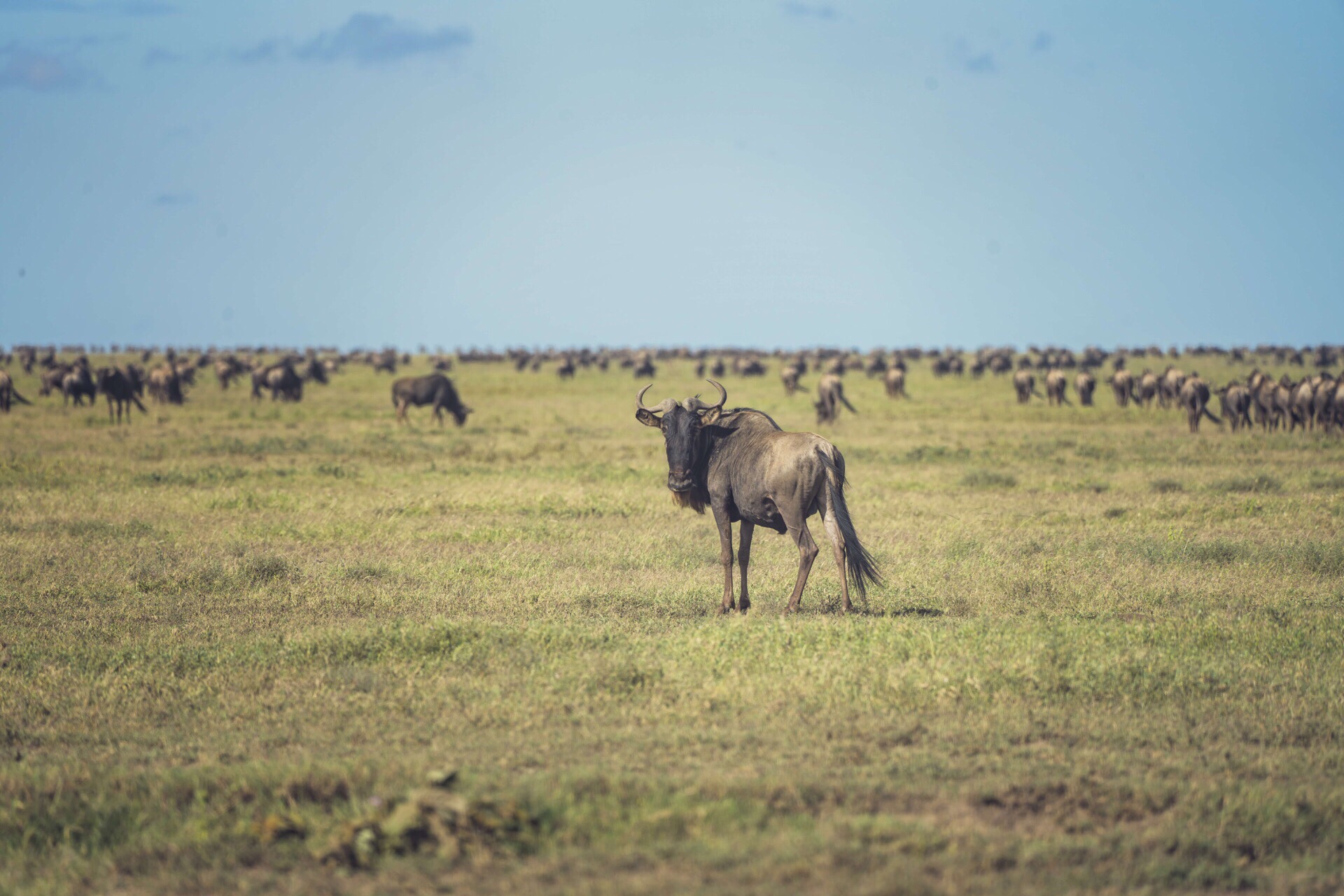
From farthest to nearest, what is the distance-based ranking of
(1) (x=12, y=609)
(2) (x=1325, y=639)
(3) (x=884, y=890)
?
(1) (x=12, y=609), (2) (x=1325, y=639), (3) (x=884, y=890)

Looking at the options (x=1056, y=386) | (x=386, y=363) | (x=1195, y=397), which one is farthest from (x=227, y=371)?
(x=1195, y=397)

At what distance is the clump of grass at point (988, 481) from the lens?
19938 millimetres

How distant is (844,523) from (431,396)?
90.5ft

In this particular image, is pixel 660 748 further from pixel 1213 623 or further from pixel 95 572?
pixel 95 572

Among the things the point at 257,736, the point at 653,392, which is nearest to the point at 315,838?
the point at 257,736

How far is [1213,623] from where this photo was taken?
30.6ft

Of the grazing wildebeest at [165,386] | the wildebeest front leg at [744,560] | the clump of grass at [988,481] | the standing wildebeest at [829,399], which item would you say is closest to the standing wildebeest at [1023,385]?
the standing wildebeest at [829,399]

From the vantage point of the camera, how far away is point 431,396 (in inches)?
1409

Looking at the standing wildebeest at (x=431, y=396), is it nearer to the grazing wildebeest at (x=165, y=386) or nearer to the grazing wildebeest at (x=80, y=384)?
the grazing wildebeest at (x=80, y=384)

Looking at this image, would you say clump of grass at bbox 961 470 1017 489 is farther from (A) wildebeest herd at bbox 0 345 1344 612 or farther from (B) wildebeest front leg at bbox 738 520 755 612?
(B) wildebeest front leg at bbox 738 520 755 612

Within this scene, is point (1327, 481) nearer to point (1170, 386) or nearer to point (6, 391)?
point (1170, 386)

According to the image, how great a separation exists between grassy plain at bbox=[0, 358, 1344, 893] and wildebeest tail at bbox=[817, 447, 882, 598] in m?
0.47

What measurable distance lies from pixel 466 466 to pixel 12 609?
41.8 feet

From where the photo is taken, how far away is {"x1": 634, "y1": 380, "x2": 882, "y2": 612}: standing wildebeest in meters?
9.73
